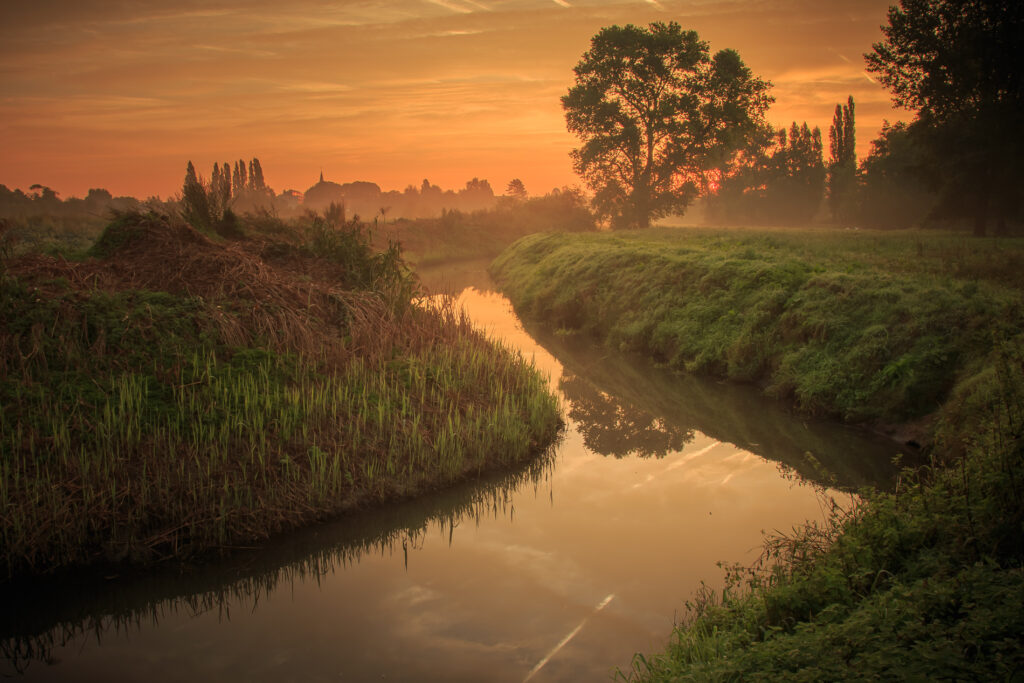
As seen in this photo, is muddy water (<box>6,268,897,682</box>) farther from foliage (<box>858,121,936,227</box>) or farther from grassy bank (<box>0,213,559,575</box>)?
foliage (<box>858,121,936,227</box>)

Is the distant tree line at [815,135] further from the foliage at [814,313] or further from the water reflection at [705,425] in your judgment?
the water reflection at [705,425]

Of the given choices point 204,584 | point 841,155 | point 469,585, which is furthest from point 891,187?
point 204,584

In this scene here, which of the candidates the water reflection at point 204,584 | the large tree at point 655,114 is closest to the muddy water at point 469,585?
the water reflection at point 204,584

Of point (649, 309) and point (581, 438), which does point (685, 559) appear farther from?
point (649, 309)

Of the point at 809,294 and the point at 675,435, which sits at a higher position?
the point at 809,294

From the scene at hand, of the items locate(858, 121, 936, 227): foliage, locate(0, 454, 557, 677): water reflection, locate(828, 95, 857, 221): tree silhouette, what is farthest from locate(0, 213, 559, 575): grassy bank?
locate(828, 95, 857, 221): tree silhouette

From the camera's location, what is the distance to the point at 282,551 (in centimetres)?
675

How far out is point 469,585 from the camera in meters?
6.20

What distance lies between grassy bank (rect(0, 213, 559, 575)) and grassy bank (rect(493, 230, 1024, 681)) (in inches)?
164

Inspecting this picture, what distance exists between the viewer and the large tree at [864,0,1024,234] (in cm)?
2462

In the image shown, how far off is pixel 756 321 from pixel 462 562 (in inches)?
Result: 354

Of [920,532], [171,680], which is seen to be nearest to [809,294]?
[920,532]

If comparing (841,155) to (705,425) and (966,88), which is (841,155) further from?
(705,425)

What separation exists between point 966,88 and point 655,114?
23.1m
